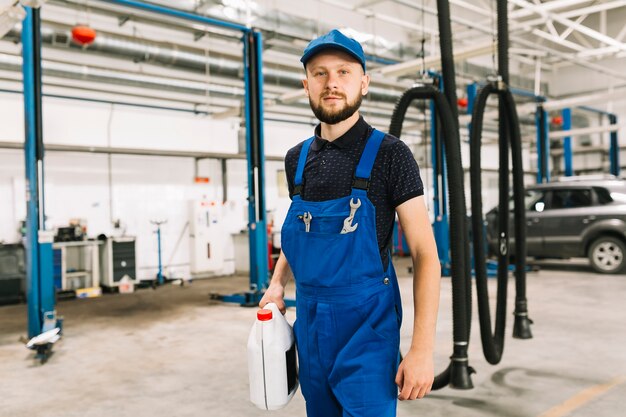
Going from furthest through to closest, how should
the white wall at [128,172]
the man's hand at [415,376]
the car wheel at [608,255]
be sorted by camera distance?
the car wheel at [608,255] → the white wall at [128,172] → the man's hand at [415,376]

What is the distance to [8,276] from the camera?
734cm

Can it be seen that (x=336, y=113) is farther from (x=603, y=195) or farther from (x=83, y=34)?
(x=603, y=195)

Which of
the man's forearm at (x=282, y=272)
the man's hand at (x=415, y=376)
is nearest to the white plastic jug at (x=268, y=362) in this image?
the man's forearm at (x=282, y=272)

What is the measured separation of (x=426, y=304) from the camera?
142 centimetres

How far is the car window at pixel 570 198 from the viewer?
8.50m

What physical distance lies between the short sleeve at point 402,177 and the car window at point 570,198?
8069 mm

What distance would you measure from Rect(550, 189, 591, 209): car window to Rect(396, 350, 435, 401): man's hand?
26.6ft

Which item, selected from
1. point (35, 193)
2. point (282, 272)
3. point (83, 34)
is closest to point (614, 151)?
point (83, 34)

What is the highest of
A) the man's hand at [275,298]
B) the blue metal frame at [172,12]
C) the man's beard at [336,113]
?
the blue metal frame at [172,12]

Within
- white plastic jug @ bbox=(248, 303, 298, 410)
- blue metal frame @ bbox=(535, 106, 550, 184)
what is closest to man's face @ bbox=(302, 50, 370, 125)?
white plastic jug @ bbox=(248, 303, 298, 410)

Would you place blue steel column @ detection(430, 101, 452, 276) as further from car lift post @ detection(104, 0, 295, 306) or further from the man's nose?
the man's nose

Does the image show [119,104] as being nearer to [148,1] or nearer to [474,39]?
[148,1]

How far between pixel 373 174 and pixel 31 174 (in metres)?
4.44

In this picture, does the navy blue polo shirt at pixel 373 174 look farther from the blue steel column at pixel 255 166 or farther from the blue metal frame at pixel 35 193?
the blue steel column at pixel 255 166
